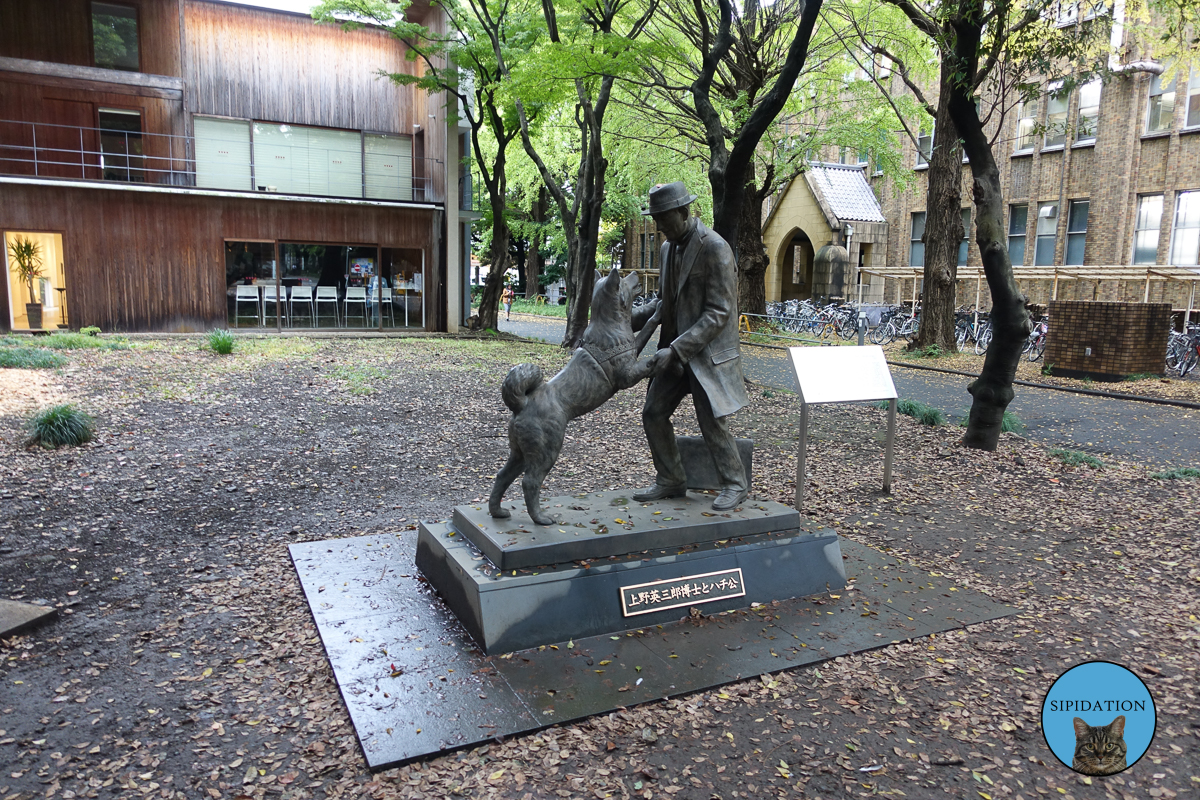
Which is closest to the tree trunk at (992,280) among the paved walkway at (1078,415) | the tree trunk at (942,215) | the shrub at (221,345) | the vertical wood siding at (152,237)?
the paved walkway at (1078,415)

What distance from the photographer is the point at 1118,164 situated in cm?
2212

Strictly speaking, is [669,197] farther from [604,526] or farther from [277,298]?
[277,298]

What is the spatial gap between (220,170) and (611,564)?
70.3ft

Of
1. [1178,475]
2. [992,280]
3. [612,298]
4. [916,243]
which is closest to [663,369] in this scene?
[612,298]

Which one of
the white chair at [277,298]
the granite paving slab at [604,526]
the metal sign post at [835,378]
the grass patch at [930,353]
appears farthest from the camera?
the white chair at [277,298]

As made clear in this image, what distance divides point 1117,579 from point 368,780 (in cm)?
504

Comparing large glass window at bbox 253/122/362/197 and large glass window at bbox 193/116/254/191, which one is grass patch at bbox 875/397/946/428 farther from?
large glass window at bbox 193/116/254/191

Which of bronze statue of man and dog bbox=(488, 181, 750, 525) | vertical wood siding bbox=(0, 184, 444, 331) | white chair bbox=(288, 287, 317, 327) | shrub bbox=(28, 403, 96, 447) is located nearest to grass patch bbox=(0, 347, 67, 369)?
shrub bbox=(28, 403, 96, 447)

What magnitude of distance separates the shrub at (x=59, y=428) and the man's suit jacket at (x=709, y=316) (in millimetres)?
6699

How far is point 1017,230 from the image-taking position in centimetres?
2572

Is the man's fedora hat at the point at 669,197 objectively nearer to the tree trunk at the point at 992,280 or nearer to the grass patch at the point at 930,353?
the tree trunk at the point at 992,280

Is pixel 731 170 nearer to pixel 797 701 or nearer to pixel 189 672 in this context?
pixel 797 701

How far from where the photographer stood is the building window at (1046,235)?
24.3 metres

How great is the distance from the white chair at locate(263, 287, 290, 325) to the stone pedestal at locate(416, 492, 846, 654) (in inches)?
750
